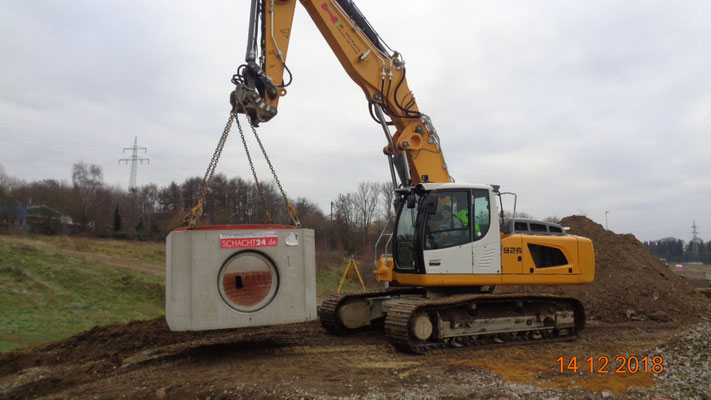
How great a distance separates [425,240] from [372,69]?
3.28 metres

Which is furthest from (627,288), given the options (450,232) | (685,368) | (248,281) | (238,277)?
(238,277)

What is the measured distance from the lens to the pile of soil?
12.0 meters

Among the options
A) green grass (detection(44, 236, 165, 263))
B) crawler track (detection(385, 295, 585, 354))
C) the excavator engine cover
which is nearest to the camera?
the excavator engine cover

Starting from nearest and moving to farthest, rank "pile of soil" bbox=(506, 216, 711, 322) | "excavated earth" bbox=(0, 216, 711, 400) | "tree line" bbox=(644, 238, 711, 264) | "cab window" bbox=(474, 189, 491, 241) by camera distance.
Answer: "excavated earth" bbox=(0, 216, 711, 400)
"cab window" bbox=(474, 189, 491, 241)
"pile of soil" bbox=(506, 216, 711, 322)
"tree line" bbox=(644, 238, 711, 264)

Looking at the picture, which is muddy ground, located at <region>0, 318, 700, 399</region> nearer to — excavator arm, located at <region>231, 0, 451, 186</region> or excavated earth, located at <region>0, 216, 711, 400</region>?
excavated earth, located at <region>0, 216, 711, 400</region>

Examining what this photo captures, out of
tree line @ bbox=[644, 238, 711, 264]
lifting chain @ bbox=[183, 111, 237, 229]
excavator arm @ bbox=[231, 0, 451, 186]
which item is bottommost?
tree line @ bbox=[644, 238, 711, 264]

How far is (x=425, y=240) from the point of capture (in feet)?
25.0

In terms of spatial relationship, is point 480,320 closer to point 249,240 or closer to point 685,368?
point 685,368

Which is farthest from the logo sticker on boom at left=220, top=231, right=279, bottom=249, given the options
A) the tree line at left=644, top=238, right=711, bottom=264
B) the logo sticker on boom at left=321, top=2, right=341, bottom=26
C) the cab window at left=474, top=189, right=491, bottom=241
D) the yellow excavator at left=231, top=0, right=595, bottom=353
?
the tree line at left=644, top=238, right=711, bottom=264

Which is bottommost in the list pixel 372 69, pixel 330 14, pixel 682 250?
pixel 682 250

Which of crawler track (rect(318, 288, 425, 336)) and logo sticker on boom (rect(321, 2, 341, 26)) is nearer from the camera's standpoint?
logo sticker on boom (rect(321, 2, 341, 26))

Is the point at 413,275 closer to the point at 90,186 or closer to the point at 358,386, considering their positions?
the point at 358,386

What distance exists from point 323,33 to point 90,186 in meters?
63.0
